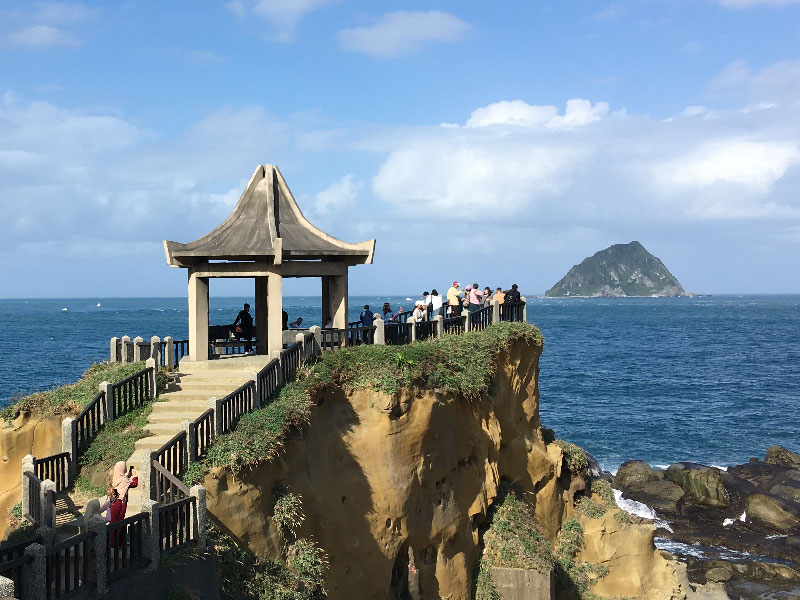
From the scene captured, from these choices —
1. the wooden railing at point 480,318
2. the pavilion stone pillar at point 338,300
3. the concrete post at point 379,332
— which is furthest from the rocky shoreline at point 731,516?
the pavilion stone pillar at point 338,300

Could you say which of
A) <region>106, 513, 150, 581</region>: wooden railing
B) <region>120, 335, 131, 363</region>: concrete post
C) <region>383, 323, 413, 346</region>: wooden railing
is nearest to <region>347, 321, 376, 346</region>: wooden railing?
<region>383, 323, 413, 346</region>: wooden railing

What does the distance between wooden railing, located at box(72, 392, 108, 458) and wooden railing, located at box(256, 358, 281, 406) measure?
3.39 m

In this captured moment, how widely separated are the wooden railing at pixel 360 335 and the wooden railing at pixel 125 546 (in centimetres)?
1017

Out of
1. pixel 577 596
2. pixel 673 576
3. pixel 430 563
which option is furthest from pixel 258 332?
pixel 673 576

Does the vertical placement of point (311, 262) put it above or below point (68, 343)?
above

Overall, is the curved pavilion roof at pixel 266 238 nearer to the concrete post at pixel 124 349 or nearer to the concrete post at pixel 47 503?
the concrete post at pixel 124 349

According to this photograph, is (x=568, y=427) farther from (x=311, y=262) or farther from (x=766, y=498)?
(x=311, y=262)

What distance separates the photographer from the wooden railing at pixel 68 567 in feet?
34.4

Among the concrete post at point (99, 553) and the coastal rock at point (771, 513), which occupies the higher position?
the concrete post at point (99, 553)

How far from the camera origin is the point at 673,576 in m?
28.3

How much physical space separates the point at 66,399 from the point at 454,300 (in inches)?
583

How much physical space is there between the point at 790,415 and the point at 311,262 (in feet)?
151

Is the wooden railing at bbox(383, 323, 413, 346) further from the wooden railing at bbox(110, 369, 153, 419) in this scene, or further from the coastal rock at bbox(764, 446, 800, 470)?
the coastal rock at bbox(764, 446, 800, 470)

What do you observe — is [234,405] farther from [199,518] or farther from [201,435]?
[199,518]
